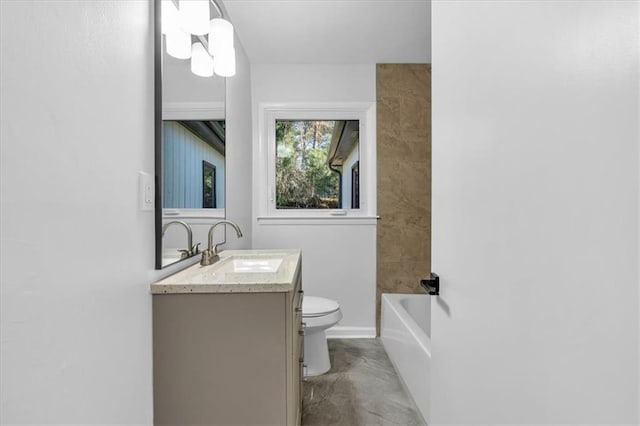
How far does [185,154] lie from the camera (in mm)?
1503

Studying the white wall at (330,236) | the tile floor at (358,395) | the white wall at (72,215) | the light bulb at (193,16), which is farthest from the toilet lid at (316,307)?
the light bulb at (193,16)

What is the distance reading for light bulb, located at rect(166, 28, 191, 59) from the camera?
A: 1345mm

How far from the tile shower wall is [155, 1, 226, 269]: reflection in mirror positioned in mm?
1458

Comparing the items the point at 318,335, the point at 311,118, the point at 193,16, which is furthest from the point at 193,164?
the point at 311,118

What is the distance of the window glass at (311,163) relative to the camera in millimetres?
3066

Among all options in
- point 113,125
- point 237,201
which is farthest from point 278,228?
point 113,125

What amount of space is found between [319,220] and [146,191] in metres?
1.97

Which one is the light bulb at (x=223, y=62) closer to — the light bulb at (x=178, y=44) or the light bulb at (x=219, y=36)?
the light bulb at (x=219, y=36)

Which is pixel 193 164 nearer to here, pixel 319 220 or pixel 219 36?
pixel 219 36

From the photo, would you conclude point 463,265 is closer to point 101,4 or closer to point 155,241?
point 155,241

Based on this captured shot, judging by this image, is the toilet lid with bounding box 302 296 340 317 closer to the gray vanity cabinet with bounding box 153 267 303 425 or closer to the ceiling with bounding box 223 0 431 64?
the gray vanity cabinet with bounding box 153 267 303 425

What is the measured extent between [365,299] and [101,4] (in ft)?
8.68

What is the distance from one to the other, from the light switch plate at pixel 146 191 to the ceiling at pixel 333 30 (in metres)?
1.53

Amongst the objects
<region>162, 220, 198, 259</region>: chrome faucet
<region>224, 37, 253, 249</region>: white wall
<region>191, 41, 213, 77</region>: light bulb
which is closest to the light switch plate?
<region>162, 220, 198, 259</region>: chrome faucet
